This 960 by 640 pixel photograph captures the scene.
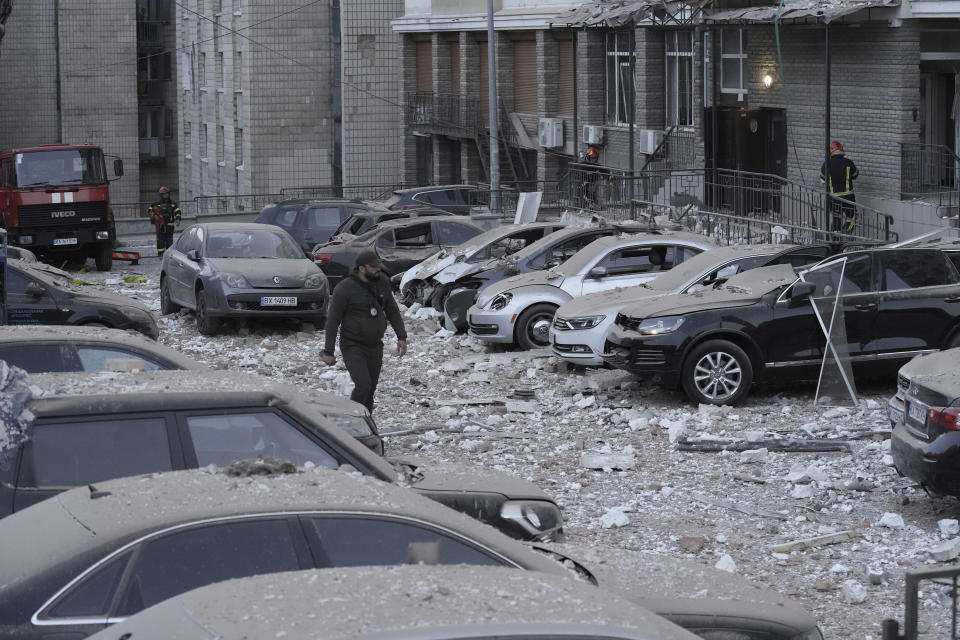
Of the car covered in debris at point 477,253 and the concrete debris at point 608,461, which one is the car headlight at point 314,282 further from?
the concrete debris at point 608,461

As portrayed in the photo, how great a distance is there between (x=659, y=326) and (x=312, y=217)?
1521 cm

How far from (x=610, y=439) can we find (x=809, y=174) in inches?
602

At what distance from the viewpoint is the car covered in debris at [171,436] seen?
6402 mm

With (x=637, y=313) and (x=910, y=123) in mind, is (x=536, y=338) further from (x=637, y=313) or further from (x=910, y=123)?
(x=910, y=123)

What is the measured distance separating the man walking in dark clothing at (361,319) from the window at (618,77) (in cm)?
2197

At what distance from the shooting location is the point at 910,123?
2383 centimetres

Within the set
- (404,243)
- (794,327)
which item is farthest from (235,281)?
(794,327)

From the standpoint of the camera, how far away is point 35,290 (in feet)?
53.3

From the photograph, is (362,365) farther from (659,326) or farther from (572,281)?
(572,281)

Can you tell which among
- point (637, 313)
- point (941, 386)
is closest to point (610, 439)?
point (637, 313)

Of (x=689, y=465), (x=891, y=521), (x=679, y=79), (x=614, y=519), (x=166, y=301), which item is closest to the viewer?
(x=891, y=521)

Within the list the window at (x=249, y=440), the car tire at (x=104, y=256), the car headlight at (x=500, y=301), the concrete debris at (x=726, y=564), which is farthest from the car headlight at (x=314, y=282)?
the car tire at (x=104, y=256)

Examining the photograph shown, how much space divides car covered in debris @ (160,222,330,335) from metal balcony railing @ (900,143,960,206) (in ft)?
34.3

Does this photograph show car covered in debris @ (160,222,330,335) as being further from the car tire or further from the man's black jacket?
the car tire
